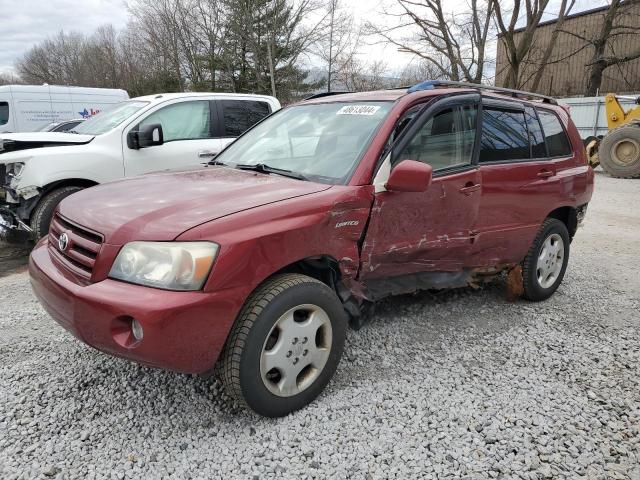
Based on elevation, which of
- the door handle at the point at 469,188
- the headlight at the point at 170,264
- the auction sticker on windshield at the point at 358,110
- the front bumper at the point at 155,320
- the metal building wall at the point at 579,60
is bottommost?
the front bumper at the point at 155,320

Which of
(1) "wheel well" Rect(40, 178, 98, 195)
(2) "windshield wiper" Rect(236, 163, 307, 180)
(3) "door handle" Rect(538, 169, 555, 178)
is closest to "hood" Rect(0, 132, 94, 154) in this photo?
(1) "wheel well" Rect(40, 178, 98, 195)

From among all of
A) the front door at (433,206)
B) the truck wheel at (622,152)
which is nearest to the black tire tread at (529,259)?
the front door at (433,206)

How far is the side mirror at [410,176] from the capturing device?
8.75 ft

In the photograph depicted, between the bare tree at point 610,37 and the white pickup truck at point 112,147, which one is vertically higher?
the bare tree at point 610,37

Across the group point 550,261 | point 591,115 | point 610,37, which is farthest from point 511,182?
point 610,37

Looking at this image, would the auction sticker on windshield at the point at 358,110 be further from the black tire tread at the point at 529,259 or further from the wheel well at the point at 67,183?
the wheel well at the point at 67,183

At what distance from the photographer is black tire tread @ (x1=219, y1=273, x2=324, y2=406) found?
229 cm

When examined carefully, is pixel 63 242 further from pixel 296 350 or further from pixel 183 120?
pixel 183 120

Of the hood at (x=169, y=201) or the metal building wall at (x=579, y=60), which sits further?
the metal building wall at (x=579, y=60)

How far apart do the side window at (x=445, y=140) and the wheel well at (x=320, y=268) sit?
0.80 meters

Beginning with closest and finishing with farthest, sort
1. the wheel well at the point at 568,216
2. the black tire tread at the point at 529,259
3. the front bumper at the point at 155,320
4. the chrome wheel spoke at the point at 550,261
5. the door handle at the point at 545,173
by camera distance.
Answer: the front bumper at the point at 155,320
the door handle at the point at 545,173
the black tire tread at the point at 529,259
the chrome wheel spoke at the point at 550,261
the wheel well at the point at 568,216

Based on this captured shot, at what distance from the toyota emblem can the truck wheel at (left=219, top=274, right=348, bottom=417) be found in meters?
1.02

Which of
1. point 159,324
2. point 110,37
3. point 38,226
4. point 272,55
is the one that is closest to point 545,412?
point 159,324

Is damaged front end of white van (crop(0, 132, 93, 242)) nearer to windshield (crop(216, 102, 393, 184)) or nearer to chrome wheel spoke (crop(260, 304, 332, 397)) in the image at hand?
windshield (crop(216, 102, 393, 184))
